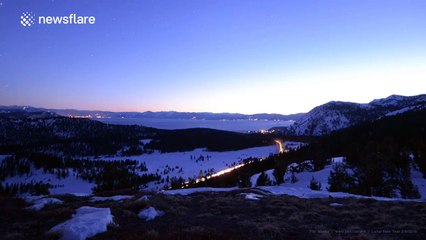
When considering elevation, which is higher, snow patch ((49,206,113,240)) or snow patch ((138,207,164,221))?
snow patch ((49,206,113,240))

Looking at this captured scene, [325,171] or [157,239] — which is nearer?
[157,239]

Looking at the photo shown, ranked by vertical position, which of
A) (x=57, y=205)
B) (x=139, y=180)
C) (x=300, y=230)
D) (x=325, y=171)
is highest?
(x=300, y=230)

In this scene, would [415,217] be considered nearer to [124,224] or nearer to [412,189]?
[124,224]

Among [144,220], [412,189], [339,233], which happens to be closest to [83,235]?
[144,220]

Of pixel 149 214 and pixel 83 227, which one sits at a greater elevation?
pixel 83 227

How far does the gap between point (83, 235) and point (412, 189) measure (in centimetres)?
5165

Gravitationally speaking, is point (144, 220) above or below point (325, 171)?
above

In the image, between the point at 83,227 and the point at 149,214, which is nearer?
the point at 83,227

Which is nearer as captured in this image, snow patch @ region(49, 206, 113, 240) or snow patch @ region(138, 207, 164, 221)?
snow patch @ region(49, 206, 113, 240)

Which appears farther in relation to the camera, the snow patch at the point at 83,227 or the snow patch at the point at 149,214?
the snow patch at the point at 149,214

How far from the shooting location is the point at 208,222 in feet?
60.2

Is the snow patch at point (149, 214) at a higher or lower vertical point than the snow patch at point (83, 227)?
lower

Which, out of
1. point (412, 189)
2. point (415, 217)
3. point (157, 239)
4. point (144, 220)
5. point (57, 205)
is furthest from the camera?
point (412, 189)

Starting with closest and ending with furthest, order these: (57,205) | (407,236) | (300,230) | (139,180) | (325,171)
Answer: (407,236)
(300,230)
(57,205)
(325,171)
(139,180)
